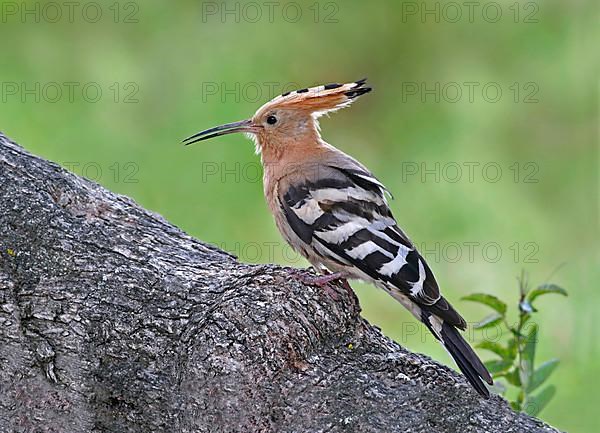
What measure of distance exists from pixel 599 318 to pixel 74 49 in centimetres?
267

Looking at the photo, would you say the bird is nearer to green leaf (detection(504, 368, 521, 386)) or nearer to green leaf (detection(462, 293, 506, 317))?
green leaf (detection(462, 293, 506, 317))

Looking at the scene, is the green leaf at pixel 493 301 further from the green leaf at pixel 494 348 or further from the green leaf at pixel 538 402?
the green leaf at pixel 538 402

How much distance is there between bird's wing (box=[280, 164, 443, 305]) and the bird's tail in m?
0.04

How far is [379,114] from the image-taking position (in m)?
4.72

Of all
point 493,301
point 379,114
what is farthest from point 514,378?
point 379,114

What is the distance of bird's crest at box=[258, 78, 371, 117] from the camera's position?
225 centimetres

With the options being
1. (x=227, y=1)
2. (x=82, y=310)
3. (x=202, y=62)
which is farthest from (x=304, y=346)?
(x=227, y=1)

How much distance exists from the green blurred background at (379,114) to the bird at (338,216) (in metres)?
1.53

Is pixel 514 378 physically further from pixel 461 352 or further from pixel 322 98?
pixel 322 98

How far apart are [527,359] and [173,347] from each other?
743mm

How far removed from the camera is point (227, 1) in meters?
5.11

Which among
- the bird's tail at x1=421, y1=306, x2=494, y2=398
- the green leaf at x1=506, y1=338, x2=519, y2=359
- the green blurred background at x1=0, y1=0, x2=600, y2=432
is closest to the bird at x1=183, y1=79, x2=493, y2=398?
the bird's tail at x1=421, y1=306, x2=494, y2=398

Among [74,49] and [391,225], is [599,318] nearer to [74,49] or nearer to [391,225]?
[391,225]

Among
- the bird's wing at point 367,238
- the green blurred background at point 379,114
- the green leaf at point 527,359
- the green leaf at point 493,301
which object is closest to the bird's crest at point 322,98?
the bird's wing at point 367,238
